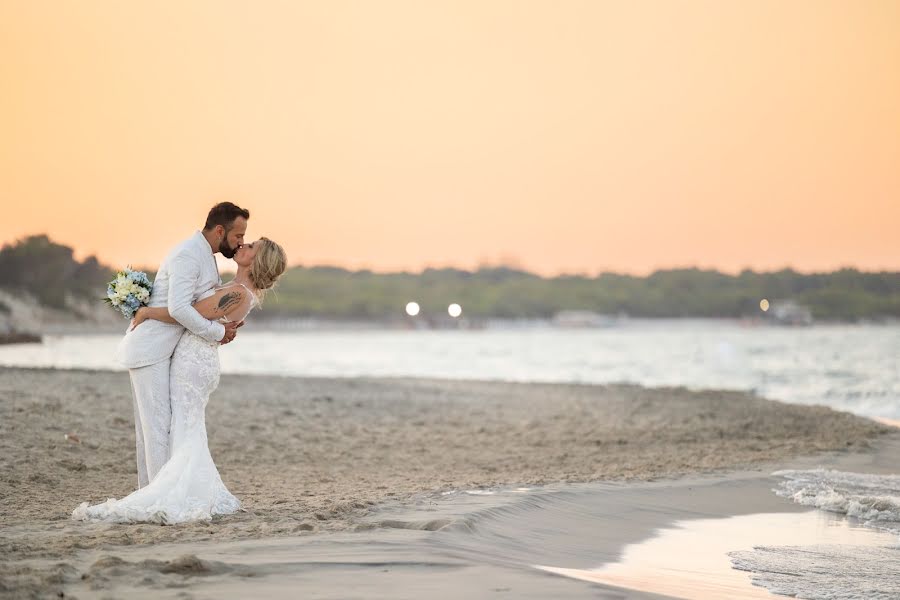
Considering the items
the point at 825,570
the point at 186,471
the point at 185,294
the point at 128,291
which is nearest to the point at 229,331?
the point at 185,294

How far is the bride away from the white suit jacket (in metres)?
0.07

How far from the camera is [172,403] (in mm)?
6887

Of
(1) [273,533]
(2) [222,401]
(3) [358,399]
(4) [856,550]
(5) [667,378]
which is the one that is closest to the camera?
(1) [273,533]

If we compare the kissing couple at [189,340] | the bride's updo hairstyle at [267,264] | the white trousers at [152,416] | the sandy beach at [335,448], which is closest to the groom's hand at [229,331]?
the kissing couple at [189,340]

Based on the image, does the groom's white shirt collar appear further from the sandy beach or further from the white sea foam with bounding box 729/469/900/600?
the white sea foam with bounding box 729/469/900/600

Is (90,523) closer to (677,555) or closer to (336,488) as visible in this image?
(336,488)

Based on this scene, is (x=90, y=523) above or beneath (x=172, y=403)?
beneath

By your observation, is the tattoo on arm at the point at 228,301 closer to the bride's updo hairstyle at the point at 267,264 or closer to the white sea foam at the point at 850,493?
the bride's updo hairstyle at the point at 267,264

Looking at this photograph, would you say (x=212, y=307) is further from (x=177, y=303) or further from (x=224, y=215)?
(x=224, y=215)

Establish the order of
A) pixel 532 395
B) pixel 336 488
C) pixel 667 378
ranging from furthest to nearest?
pixel 667 378 → pixel 532 395 → pixel 336 488

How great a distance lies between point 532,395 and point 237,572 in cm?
1803

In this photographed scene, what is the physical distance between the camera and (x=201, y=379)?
6949 mm

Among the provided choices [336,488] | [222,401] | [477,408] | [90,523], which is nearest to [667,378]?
[477,408]

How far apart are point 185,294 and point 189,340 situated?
0.42 metres
